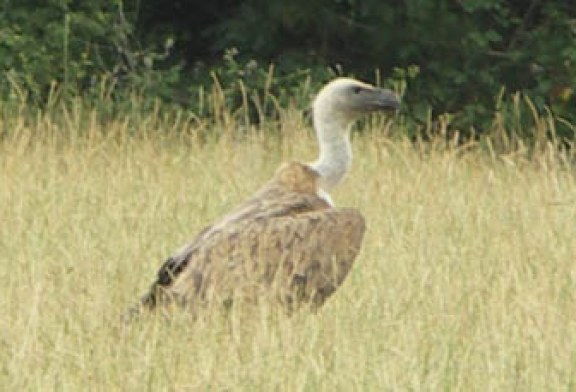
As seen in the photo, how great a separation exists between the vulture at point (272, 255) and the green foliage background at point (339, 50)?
310 inches

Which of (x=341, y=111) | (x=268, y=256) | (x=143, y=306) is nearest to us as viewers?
(x=143, y=306)

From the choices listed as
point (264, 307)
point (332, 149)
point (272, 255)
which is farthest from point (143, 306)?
point (332, 149)

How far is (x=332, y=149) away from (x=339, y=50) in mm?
8485

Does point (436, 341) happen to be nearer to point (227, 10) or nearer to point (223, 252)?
point (223, 252)

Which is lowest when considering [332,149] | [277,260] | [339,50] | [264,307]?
[264,307]

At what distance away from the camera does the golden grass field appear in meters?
6.18

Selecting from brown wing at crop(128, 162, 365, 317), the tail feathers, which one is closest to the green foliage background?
brown wing at crop(128, 162, 365, 317)

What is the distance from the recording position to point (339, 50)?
1769 centimetres

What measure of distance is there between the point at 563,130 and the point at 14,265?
861cm

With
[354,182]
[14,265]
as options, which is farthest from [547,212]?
[14,265]

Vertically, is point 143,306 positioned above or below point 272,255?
below

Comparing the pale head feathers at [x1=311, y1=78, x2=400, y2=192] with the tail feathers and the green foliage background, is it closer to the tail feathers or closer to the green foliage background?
the tail feathers

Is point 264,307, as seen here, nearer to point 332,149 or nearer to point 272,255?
point 272,255

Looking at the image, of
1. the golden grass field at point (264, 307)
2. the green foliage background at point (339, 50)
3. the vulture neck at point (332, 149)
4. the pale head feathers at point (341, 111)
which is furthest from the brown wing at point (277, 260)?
the green foliage background at point (339, 50)
